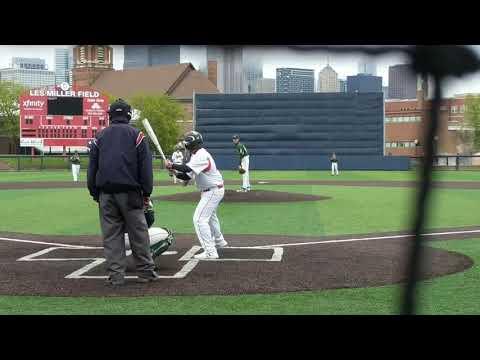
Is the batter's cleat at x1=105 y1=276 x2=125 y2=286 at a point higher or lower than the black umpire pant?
lower

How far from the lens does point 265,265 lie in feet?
22.1

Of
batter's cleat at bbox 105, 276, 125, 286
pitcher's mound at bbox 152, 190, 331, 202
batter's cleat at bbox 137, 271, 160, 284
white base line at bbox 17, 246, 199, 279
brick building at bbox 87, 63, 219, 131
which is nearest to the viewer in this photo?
batter's cleat at bbox 105, 276, 125, 286

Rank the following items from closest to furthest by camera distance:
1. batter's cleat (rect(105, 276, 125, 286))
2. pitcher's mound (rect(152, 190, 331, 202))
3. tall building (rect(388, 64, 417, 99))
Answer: tall building (rect(388, 64, 417, 99))
batter's cleat (rect(105, 276, 125, 286))
pitcher's mound (rect(152, 190, 331, 202))

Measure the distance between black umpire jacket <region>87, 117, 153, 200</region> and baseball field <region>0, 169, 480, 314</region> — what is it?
34.1 inches

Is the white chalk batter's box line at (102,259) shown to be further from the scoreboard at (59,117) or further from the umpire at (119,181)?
the scoreboard at (59,117)

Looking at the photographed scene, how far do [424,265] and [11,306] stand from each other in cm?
390

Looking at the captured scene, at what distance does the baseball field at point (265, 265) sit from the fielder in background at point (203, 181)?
0.25 metres

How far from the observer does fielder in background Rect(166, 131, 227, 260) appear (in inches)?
275

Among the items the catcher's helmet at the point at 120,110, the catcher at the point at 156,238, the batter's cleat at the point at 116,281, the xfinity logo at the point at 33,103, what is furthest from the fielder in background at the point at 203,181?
the xfinity logo at the point at 33,103

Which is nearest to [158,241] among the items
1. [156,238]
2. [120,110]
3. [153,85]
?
[156,238]

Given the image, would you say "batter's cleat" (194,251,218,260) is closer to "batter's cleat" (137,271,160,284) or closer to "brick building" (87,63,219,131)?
"batter's cleat" (137,271,160,284)

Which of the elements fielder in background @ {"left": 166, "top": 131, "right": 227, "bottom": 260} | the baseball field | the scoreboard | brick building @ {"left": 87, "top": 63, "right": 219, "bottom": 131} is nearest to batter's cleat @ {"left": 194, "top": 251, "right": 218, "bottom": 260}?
Answer: fielder in background @ {"left": 166, "top": 131, "right": 227, "bottom": 260}

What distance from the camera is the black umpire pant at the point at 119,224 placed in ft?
18.3
